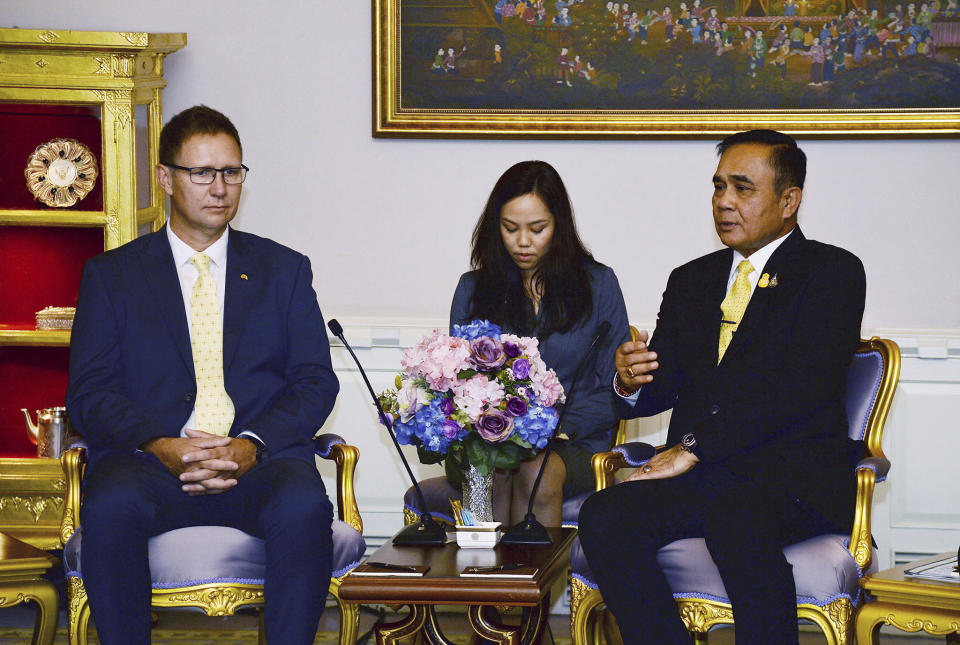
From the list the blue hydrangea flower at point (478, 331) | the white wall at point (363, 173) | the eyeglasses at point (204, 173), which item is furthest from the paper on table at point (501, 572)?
the white wall at point (363, 173)

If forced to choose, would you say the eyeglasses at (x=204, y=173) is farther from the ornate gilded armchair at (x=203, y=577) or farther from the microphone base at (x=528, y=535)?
the microphone base at (x=528, y=535)

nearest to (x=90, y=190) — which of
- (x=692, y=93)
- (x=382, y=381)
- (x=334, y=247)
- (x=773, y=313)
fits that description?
(x=334, y=247)

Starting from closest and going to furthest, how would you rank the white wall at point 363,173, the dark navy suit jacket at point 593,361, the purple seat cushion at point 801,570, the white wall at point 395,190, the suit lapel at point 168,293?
the purple seat cushion at point 801,570, the suit lapel at point 168,293, the dark navy suit jacket at point 593,361, the white wall at point 395,190, the white wall at point 363,173

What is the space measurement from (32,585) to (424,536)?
3.53 feet

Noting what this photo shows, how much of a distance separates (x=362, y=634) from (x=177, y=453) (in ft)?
4.02

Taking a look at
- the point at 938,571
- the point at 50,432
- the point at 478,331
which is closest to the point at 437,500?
the point at 478,331

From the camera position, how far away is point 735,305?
332 cm

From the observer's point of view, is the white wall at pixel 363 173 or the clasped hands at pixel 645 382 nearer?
the clasped hands at pixel 645 382

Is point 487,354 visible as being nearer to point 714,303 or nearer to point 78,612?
point 714,303

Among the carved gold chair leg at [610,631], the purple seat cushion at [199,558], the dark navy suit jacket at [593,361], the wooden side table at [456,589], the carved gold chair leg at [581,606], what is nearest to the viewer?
the wooden side table at [456,589]

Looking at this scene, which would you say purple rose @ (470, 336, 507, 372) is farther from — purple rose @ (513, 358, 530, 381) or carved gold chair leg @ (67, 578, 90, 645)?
carved gold chair leg @ (67, 578, 90, 645)

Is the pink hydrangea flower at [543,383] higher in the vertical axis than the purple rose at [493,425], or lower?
higher

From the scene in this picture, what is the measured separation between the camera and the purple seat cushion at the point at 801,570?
2824mm

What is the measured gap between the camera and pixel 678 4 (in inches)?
171
